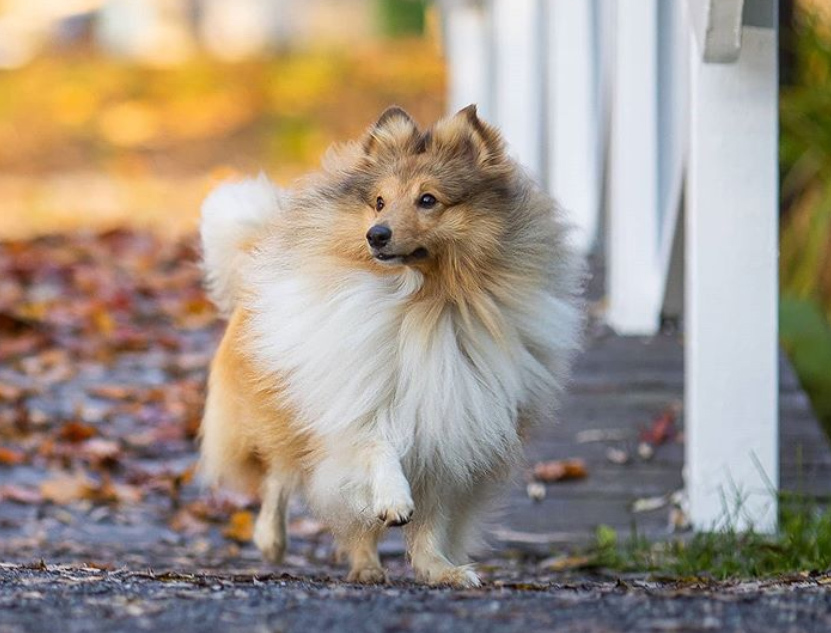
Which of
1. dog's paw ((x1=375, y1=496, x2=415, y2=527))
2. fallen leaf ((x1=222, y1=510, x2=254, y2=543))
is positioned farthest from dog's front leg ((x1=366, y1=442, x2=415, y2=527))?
fallen leaf ((x1=222, y1=510, x2=254, y2=543))

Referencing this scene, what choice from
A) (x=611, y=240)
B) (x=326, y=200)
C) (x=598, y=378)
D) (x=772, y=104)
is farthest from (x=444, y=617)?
(x=611, y=240)

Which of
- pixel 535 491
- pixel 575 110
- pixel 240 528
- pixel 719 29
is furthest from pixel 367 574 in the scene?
pixel 575 110

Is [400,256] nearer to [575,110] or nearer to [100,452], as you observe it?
[100,452]

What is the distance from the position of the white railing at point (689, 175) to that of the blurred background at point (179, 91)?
451 centimetres

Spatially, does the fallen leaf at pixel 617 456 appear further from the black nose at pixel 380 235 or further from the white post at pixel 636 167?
the black nose at pixel 380 235

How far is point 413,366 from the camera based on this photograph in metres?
4.21

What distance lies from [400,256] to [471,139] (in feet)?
1.49

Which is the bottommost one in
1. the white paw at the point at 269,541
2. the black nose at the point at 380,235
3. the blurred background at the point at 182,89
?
the blurred background at the point at 182,89

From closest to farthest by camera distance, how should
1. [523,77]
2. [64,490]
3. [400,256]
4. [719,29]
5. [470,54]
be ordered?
[400,256] < [719,29] < [64,490] < [523,77] < [470,54]

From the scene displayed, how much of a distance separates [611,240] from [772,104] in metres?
3.01

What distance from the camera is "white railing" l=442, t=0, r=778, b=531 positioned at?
516 cm

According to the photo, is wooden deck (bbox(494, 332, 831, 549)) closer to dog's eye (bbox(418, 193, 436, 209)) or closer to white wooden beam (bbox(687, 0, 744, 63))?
dog's eye (bbox(418, 193, 436, 209))

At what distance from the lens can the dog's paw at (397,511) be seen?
3.99 meters

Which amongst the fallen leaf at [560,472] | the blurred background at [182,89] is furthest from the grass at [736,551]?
the blurred background at [182,89]
